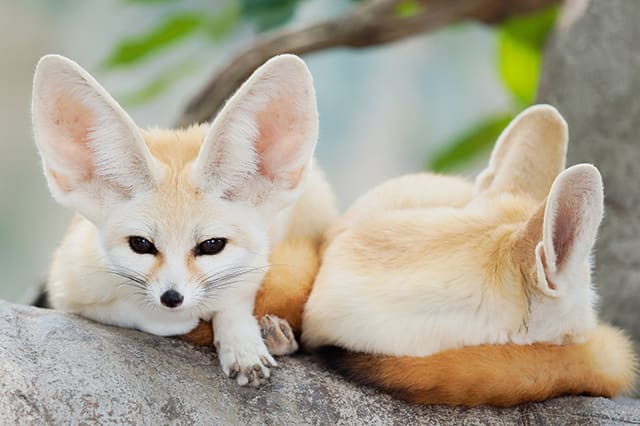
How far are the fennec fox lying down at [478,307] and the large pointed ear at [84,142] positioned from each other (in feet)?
1.32

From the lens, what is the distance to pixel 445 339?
144 centimetres

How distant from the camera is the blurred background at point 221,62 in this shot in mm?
4090

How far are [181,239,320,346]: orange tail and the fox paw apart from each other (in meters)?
0.02

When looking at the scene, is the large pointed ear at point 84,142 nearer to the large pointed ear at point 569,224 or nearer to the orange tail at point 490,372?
the orange tail at point 490,372

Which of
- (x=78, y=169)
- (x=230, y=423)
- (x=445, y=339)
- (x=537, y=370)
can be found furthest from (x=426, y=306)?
(x=78, y=169)

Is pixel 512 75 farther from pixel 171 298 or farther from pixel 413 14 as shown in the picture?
pixel 171 298

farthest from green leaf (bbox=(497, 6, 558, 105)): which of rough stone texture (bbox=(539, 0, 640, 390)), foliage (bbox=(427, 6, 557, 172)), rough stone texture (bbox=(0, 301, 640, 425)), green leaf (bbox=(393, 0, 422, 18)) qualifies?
rough stone texture (bbox=(0, 301, 640, 425))

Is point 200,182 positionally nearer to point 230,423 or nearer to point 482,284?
Result: point 230,423

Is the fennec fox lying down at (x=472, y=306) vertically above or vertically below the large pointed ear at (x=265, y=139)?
below

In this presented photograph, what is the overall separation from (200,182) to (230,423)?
0.39 meters

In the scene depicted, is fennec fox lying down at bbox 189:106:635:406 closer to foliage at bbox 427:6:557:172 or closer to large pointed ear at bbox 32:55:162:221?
large pointed ear at bbox 32:55:162:221

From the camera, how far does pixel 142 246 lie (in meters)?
1.37

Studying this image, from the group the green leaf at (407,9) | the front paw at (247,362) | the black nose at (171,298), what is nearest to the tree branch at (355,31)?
the green leaf at (407,9)

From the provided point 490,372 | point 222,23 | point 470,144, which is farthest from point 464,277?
point 222,23
